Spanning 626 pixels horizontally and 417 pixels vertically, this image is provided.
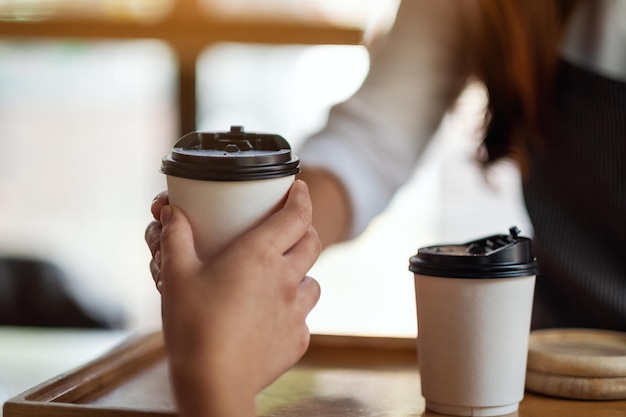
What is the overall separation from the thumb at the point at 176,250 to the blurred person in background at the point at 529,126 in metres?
0.62

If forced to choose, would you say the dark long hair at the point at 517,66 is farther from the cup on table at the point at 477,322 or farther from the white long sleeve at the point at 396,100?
the cup on table at the point at 477,322

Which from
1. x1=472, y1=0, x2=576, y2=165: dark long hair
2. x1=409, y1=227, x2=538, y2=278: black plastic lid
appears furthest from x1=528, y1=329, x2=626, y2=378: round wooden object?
x1=472, y1=0, x2=576, y2=165: dark long hair

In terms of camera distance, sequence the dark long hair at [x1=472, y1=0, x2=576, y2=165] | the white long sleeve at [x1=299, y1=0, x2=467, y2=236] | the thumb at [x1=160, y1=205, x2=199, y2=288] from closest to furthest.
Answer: the thumb at [x1=160, y1=205, x2=199, y2=288] < the dark long hair at [x1=472, y1=0, x2=576, y2=165] < the white long sleeve at [x1=299, y1=0, x2=467, y2=236]

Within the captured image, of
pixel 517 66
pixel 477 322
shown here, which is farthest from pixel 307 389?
pixel 517 66

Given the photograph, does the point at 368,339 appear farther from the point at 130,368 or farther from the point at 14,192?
the point at 14,192

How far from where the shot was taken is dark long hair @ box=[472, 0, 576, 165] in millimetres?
1265

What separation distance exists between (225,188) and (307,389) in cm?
31

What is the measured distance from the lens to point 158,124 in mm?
3648

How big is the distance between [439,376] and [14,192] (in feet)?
11.3

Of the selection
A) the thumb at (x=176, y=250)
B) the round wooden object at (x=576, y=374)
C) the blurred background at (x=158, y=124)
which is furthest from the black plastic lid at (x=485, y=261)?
the blurred background at (x=158, y=124)

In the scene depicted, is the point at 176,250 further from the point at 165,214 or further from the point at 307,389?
the point at 307,389

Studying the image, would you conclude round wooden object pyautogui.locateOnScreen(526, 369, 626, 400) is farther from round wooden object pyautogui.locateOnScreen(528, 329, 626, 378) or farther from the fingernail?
the fingernail

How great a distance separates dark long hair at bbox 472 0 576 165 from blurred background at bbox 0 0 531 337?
6.45 feet

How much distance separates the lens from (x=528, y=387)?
869mm
